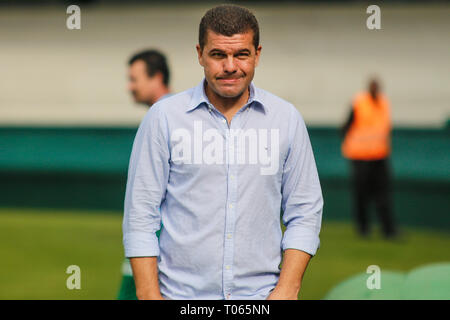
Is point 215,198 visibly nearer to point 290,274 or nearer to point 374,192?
point 290,274

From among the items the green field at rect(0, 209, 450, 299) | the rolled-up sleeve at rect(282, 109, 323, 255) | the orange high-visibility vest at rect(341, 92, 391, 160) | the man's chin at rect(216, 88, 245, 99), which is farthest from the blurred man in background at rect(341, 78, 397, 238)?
the man's chin at rect(216, 88, 245, 99)

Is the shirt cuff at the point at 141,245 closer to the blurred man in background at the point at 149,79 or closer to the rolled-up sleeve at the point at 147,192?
the rolled-up sleeve at the point at 147,192

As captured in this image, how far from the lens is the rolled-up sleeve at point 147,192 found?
105 inches

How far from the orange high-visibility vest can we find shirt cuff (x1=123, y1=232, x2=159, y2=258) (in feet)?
27.1

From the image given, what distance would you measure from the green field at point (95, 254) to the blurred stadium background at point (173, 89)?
0.35 feet

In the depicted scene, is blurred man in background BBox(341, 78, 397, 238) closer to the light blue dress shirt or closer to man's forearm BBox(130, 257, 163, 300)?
the light blue dress shirt

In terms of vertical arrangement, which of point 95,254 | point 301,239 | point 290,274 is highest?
point 301,239

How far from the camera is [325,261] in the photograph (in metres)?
8.74

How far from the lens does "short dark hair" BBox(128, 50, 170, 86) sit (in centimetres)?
456

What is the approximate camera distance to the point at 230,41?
266 centimetres

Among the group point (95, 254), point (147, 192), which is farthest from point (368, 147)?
point (147, 192)

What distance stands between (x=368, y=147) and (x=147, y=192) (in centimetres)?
826

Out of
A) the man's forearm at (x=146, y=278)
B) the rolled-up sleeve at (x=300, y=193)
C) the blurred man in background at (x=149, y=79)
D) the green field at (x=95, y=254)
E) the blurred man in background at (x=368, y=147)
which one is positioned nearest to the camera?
the man's forearm at (x=146, y=278)

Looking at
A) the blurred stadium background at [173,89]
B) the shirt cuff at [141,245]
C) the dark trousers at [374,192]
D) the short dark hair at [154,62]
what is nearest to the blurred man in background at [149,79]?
the short dark hair at [154,62]
